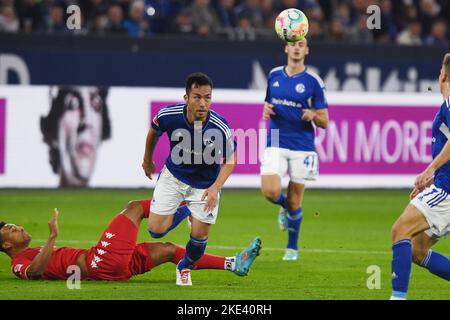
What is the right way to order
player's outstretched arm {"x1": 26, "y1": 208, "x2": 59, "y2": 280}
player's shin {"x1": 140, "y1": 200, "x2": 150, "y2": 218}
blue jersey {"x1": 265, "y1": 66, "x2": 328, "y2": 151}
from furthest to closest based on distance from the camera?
blue jersey {"x1": 265, "y1": 66, "x2": 328, "y2": 151}
player's shin {"x1": 140, "y1": 200, "x2": 150, "y2": 218}
player's outstretched arm {"x1": 26, "y1": 208, "x2": 59, "y2": 280}

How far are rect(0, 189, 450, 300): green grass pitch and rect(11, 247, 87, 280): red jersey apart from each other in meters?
0.12

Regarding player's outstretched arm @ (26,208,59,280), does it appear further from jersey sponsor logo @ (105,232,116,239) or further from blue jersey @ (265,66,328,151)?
blue jersey @ (265,66,328,151)

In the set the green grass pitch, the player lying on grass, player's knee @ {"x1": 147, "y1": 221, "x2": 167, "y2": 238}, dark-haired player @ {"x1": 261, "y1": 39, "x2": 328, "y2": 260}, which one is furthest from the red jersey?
dark-haired player @ {"x1": 261, "y1": 39, "x2": 328, "y2": 260}

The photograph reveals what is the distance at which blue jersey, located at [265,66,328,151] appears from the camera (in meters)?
12.8

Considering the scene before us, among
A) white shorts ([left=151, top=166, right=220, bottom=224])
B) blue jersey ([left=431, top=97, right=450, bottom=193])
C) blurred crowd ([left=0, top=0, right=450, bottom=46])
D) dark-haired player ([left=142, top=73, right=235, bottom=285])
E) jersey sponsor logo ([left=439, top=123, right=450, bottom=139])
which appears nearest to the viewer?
blue jersey ([left=431, top=97, right=450, bottom=193])

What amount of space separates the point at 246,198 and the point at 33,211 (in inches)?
169

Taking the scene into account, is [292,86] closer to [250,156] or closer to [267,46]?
[250,156]

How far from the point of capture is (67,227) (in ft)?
48.5

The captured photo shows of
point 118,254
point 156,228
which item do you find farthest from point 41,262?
point 156,228

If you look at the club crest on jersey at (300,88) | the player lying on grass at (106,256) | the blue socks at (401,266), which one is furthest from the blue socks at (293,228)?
the blue socks at (401,266)

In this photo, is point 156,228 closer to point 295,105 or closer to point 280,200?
point 280,200

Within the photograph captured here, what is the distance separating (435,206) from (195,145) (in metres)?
2.43

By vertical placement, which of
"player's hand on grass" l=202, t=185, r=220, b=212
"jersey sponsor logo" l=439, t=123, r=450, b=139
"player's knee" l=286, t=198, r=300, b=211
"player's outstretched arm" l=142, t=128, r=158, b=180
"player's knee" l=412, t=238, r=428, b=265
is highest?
"jersey sponsor logo" l=439, t=123, r=450, b=139
